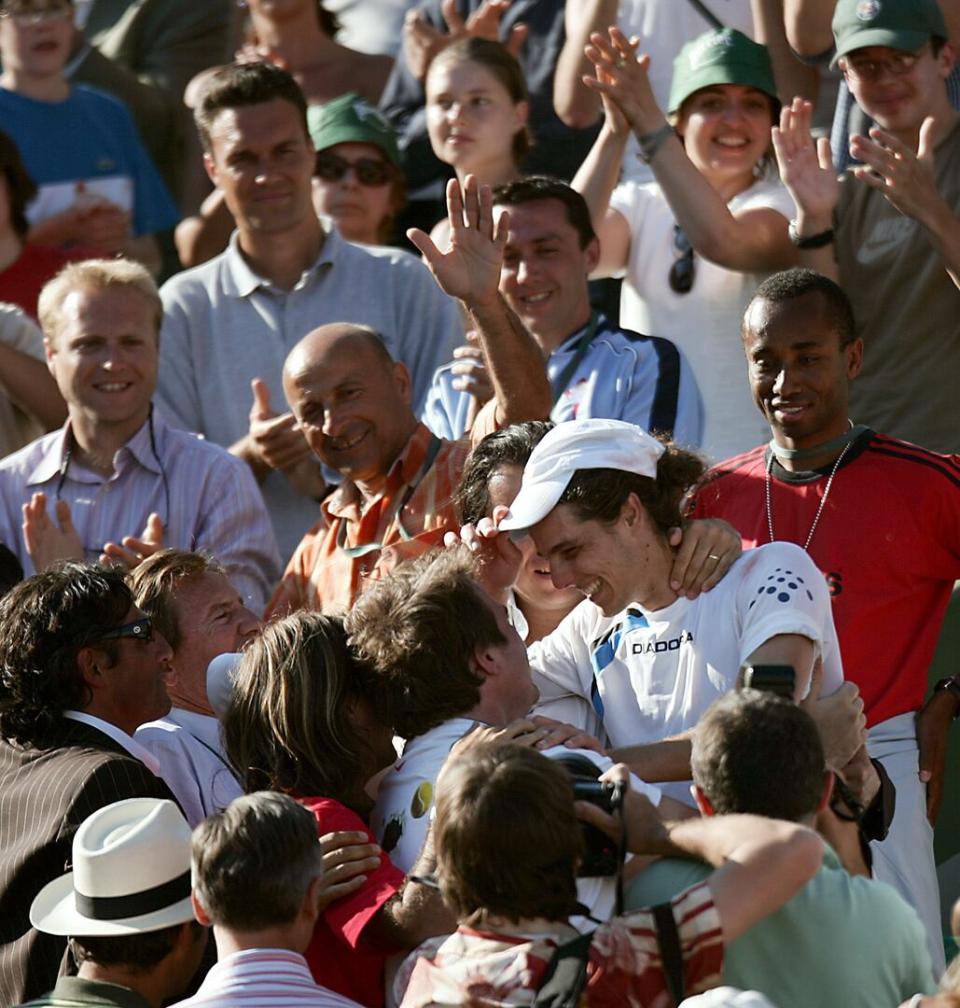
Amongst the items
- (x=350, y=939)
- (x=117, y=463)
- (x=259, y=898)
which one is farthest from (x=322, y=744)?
(x=117, y=463)

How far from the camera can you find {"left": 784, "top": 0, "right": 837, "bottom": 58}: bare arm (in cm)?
744

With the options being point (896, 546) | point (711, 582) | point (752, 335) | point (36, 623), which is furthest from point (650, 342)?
point (36, 623)

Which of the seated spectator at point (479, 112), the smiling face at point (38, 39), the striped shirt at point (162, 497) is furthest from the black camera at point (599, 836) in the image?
the smiling face at point (38, 39)

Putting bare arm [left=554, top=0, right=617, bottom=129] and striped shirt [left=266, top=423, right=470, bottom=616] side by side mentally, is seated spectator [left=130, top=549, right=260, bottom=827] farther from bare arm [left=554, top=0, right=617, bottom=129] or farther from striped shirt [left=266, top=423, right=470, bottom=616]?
bare arm [left=554, top=0, right=617, bottom=129]

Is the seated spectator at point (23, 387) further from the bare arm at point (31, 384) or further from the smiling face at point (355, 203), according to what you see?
the smiling face at point (355, 203)

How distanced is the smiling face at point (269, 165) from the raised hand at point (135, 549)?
148 centimetres

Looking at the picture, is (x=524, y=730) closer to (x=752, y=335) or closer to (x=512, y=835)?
(x=512, y=835)

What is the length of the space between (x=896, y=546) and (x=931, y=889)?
0.87 m

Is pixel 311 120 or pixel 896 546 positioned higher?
pixel 311 120

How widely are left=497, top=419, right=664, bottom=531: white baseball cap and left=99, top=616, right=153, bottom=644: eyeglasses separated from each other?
0.92 m

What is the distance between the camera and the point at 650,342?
6.23m

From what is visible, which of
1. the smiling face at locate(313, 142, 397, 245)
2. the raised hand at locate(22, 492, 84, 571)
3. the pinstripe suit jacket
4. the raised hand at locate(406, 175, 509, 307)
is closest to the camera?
the pinstripe suit jacket

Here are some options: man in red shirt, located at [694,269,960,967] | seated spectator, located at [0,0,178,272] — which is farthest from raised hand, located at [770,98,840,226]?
seated spectator, located at [0,0,178,272]

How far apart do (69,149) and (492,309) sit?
3448 millimetres
